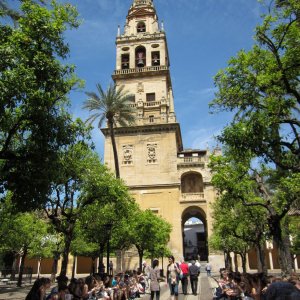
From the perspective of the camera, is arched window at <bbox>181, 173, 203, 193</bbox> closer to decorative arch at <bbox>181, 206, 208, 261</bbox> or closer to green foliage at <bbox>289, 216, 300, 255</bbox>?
green foliage at <bbox>289, 216, 300, 255</bbox>

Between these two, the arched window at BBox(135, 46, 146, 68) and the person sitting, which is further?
the arched window at BBox(135, 46, 146, 68)

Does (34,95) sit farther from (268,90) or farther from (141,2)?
(141,2)

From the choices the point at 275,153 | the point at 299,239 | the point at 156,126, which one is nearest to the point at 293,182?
the point at 275,153

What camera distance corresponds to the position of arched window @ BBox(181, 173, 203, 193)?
43.3m

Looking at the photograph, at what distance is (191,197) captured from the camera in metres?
41.3

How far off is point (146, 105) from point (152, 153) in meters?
6.73

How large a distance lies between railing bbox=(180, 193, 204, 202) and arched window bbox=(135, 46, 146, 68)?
1872 cm

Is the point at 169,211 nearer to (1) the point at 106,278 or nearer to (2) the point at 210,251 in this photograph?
(2) the point at 210,251

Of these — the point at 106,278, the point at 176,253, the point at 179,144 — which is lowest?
the point at 106,278

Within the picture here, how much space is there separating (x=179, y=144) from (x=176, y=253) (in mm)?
15708

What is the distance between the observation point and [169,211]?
39.7 meters

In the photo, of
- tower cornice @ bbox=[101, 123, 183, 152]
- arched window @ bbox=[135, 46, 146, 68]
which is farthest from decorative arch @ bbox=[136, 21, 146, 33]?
tower cornice @ bbox=[101, 123, 183, 152]

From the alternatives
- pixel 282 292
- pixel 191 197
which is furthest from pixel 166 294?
pixel 191 197

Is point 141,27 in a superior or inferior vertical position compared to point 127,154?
superior
